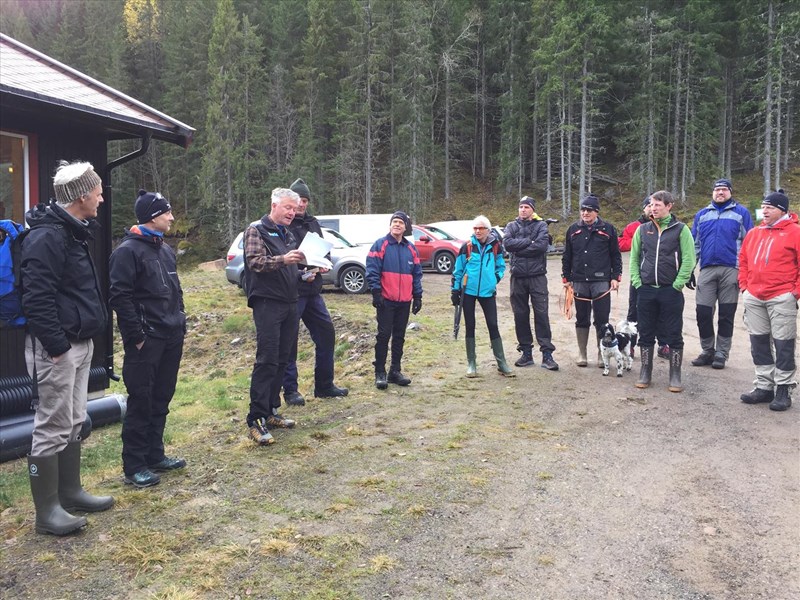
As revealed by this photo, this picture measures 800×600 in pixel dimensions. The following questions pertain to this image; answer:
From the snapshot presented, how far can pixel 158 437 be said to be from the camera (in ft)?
15.2

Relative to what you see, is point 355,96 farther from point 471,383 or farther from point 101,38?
point 471,383

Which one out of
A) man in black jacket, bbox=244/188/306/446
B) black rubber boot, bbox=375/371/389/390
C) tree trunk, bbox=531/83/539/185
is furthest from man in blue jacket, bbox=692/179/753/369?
tree trunk, bbox=531/83/539/185

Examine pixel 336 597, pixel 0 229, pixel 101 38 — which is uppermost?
pixel 101 38

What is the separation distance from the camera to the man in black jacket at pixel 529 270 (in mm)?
7625

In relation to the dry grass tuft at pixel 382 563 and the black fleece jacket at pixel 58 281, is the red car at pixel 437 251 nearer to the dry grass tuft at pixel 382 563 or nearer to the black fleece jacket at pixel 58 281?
the black fleece jacket at pixel 58 281

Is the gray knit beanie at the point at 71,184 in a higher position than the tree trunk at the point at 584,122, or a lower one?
lower

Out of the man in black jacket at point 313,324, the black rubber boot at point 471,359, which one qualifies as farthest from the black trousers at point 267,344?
the black rubber boot at point 471,359

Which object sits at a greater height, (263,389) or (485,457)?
(263,389)

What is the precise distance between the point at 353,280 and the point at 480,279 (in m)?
8.84

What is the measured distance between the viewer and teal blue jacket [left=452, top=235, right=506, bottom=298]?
7.37 metres

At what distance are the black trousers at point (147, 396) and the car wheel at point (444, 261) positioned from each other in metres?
16.4

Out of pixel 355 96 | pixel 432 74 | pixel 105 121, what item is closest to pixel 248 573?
pixel 105 121

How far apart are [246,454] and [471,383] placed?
3112mm

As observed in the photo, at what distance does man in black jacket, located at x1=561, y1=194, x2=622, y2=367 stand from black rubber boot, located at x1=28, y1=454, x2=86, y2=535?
595cm
